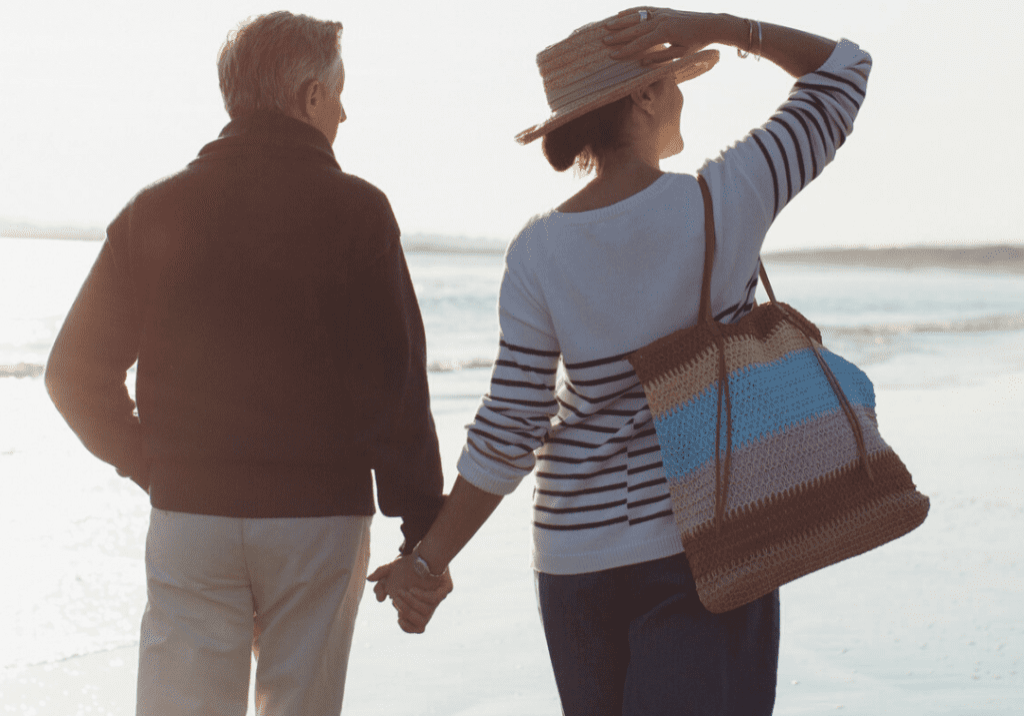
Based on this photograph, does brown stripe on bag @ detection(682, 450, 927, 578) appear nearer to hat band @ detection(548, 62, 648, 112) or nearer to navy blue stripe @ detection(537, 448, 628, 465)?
navy blue stripe @ detection(537, 448, 628, 465)

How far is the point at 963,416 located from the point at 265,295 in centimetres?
715

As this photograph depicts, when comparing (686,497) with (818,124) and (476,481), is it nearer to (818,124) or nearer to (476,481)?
(476,481)

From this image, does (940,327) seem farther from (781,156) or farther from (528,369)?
(528,369)

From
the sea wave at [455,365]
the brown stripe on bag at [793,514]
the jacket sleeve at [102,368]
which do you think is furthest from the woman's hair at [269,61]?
the sea wave at [455,365]

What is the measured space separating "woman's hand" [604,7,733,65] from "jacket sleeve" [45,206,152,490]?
1066 mm

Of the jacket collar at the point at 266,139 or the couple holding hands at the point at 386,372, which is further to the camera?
the jacket collar at the point at 266,139

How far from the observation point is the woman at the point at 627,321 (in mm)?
1623

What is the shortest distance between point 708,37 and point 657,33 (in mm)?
117

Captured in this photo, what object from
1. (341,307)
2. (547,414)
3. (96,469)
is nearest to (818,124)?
(547,414)

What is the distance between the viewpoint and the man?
1910mm

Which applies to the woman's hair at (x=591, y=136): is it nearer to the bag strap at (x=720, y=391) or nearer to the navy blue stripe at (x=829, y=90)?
the bag strap at (x=720, y=391)

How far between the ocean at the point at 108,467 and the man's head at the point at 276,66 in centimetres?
213

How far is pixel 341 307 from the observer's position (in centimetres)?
197

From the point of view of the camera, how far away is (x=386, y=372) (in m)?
2.04
